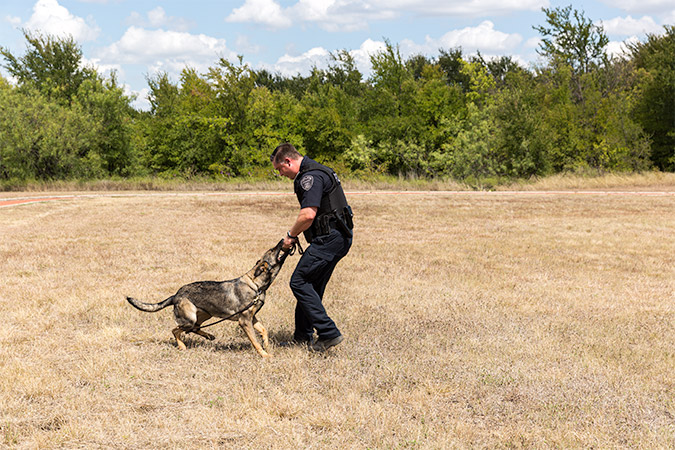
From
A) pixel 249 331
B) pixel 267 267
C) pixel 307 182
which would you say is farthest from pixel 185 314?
pixel 307 182

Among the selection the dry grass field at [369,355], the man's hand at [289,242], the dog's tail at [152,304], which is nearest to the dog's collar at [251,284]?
the man's hand at [289,242]

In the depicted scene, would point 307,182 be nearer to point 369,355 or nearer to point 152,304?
point 369,355

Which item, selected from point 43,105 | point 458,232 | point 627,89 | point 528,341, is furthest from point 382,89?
point 528,341

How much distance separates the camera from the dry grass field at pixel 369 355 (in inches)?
147

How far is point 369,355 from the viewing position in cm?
511

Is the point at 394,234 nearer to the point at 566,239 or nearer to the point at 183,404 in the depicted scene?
the point at 566,239

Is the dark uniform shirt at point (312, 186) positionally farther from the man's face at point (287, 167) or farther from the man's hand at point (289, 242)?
the man's hand at point (289, 242)

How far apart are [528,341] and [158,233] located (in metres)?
9.92

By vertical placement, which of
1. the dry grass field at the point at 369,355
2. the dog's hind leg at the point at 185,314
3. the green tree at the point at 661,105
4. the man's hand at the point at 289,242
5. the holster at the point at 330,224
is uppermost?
the green tree at the point at 661,105

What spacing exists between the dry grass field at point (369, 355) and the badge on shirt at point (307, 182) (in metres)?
1.53

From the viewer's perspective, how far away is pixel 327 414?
3895 mm

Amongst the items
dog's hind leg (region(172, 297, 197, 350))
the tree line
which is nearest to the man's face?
dog's hind leg (region(172, 297, 197, 350))

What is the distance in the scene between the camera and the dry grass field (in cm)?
374

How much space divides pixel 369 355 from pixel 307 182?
1.66 m
